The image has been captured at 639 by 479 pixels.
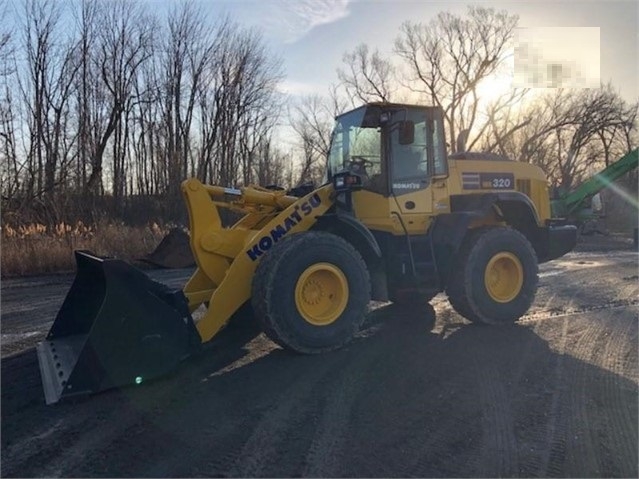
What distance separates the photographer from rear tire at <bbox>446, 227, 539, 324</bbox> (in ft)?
22.2

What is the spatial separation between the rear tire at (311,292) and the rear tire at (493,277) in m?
1.51

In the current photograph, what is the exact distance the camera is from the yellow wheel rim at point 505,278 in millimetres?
A: 7094

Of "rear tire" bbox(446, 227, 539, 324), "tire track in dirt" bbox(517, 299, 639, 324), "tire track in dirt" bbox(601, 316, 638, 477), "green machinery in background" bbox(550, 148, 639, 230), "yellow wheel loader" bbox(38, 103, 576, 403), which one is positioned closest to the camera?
"tire track in dirt" bbox(601, 316, 638, 477)

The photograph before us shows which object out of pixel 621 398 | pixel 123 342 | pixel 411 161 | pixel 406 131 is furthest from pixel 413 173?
pixel 123 342

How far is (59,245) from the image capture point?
13.7 m

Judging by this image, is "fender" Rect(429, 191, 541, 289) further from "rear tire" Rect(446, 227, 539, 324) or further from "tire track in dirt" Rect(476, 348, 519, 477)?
"tire track in dirt" Rect(476, 348, 519, 477)

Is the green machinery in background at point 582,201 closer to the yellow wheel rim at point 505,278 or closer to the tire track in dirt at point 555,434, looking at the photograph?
the yellow wheel rim at point 505,278

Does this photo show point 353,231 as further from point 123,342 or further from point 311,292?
point 123,342

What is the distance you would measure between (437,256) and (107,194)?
1905 centimetres

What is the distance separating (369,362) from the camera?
537cm

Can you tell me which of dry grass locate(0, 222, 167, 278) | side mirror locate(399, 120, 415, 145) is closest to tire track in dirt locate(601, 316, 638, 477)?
side mirror locate(399, 120, 415, 145)

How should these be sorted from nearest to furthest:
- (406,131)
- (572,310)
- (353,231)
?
(353,231) → (406,131) → (572,310)

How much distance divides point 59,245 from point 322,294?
10.0m

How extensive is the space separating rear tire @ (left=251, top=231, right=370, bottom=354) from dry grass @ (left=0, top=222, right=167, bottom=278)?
9.39 meters
